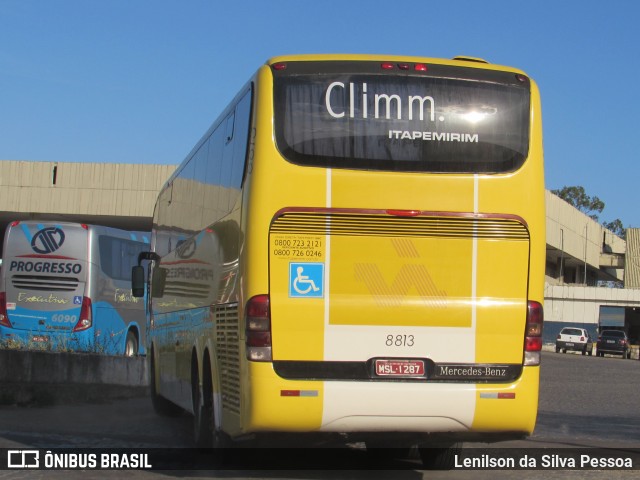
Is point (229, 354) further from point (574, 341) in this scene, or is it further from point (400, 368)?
point (574, 341)

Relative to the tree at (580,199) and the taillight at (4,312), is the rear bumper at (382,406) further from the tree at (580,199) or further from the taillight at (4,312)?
the tree at (580,199)

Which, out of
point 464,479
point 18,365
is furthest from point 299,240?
point 18,365

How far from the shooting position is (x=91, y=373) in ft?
58.9

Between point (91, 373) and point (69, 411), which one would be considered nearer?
point (69, 411)

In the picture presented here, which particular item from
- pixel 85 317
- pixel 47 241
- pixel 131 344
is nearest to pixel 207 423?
pixel 85 317

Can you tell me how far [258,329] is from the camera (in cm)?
895

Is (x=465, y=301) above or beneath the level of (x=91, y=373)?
above

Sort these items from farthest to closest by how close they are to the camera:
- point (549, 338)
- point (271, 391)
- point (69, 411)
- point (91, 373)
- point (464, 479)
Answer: point (549, 338) → point (91, 373) → point (69, 411) → point (464, 479) → point (271, 391)

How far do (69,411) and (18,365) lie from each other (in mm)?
1406

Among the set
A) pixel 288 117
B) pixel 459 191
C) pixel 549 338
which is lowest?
pixel 549 338

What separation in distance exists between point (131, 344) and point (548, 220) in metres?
60.5

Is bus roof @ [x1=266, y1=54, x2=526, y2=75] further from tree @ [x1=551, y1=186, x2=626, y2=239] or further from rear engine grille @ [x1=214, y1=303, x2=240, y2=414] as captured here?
tree @ [x1=551, y1=186, x2=626, y2=239]

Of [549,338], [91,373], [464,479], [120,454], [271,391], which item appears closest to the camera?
[271,391]

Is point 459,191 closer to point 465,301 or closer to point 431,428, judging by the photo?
point 465,301
